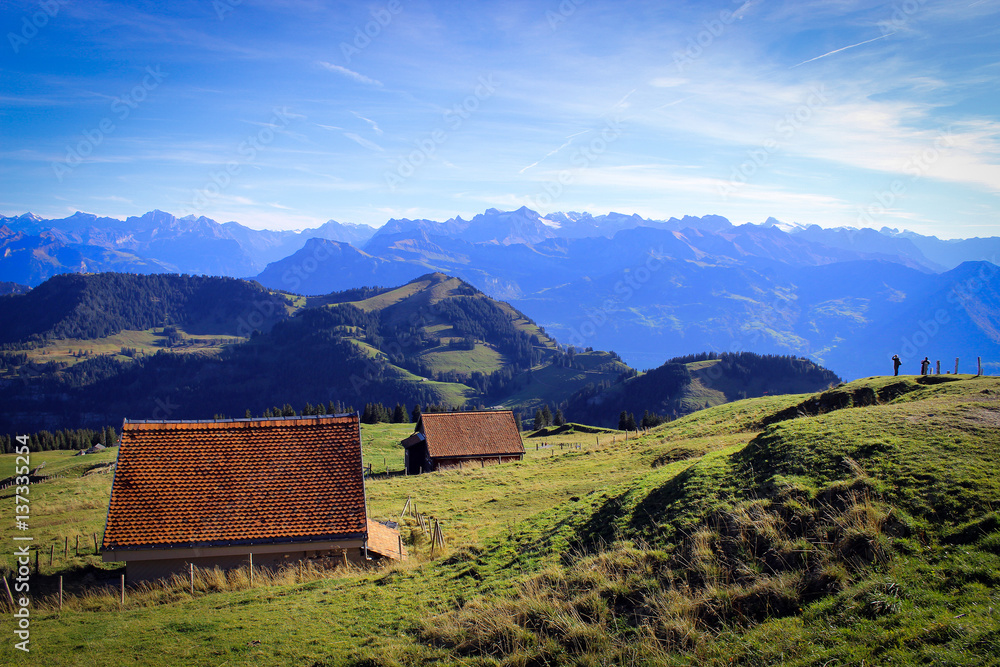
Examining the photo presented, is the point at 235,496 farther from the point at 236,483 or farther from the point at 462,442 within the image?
the point at 462,442

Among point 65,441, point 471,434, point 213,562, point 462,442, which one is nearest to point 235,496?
point 213,562

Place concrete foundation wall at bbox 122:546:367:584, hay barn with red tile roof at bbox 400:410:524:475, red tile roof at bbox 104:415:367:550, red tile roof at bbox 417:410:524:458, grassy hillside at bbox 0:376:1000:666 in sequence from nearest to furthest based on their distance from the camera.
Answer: grassy hillside at bbox 0:376:1000:666 < concrete foundation wall at bbox 122:546:367:584 < red tile roof at bbox 104:415:367:550 < hay barn with red tile roof at bbox 400:410:524:475 < red tile roof at bbox 417:410:524:458

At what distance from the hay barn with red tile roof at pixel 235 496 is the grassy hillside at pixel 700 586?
4.11 ft

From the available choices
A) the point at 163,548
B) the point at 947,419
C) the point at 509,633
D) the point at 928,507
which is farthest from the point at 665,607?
the point at 163,548

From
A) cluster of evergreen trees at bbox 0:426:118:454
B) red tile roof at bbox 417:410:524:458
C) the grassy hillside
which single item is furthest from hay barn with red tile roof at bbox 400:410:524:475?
cluster of evergreen trees at bbox 0:426:118:454

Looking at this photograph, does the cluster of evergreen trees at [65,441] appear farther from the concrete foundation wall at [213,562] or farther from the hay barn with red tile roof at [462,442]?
the concrete foundation wall at [213,562]

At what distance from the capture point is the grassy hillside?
7.15 m

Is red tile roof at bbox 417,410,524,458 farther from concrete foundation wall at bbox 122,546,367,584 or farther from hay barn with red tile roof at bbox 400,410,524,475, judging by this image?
concrete foundation wall at bbox 122,546,367,584

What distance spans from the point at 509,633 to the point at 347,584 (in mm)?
6856

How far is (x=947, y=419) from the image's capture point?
12.7 m

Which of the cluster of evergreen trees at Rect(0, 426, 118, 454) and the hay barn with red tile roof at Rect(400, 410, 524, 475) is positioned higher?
the hay barn with red tile roof at Rect(400, 410, 524, 475)

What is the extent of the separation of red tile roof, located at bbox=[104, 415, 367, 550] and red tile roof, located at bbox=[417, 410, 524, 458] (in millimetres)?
25124

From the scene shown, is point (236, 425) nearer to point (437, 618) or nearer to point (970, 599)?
point (437, 618)

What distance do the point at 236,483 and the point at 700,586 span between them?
1472cm
